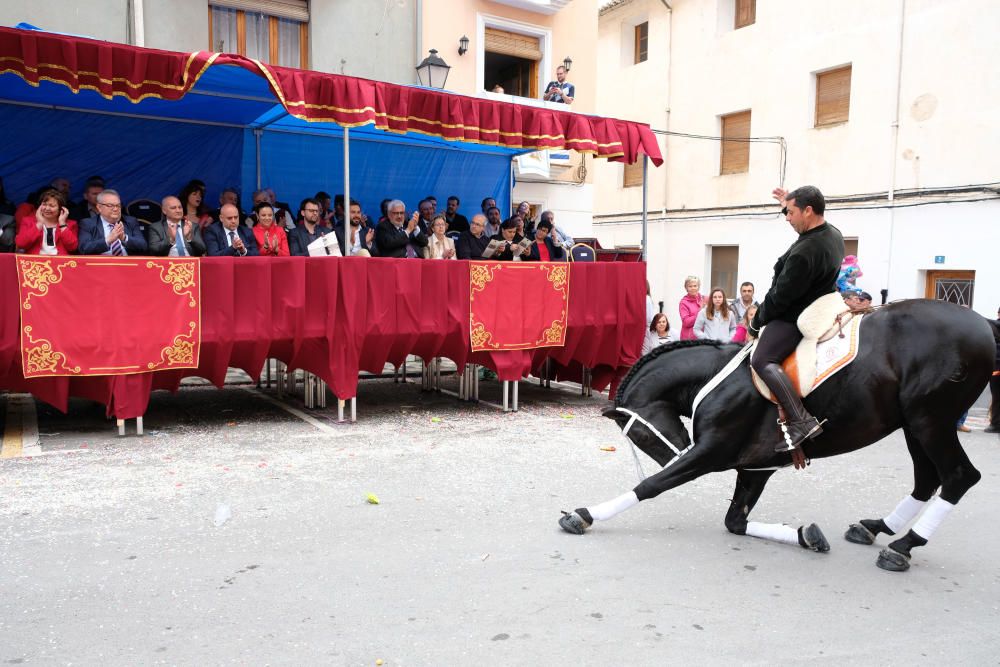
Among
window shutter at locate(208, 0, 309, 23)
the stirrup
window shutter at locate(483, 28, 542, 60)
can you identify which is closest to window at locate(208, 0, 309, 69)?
window shutter at locate(208, 0, 309, 23)

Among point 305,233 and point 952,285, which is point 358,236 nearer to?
point 305,233

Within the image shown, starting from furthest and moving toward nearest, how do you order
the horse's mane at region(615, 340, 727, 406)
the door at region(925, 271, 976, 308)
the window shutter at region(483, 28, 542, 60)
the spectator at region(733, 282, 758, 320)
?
the window shutter at region(483, 28, 542, 60)
the door at region(925, 271, 976, 308)
the spectator at region(733, 282, 758, 320)
the horse's mane at region(615, 340, 727, 406)

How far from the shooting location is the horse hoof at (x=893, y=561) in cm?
445

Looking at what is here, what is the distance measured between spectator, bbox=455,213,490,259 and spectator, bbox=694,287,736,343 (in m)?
3.13

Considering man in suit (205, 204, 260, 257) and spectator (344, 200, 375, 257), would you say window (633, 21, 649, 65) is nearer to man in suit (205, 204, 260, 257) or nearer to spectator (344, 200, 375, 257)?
spectator (344, 200, 375, 257)

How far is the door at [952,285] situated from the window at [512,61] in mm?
9147

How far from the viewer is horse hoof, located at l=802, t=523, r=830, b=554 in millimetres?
4730

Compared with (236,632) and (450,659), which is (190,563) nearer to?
(236,632)

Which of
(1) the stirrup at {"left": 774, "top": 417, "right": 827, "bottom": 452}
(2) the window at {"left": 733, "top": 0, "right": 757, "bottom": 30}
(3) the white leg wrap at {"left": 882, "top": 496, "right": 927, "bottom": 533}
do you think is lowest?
(3) the white leg wrap at {"left": 882, "top": 496, "right": 927, "bottom": 533}

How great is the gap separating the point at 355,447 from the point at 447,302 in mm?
2171

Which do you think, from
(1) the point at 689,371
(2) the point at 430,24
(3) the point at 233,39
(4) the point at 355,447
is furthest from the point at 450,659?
(2) the point at 430,24

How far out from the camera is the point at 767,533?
488 cm

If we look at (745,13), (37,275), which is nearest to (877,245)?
(745,13)

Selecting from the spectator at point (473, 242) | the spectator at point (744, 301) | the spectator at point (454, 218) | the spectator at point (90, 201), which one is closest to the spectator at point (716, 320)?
the spectator at point (744, 301)
